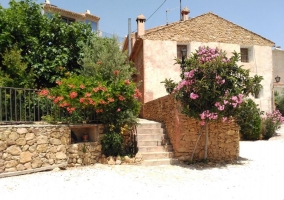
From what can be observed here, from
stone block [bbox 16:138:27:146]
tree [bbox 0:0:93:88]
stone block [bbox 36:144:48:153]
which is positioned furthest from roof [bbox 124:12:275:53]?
stone block [bbox 16:138:27:146]

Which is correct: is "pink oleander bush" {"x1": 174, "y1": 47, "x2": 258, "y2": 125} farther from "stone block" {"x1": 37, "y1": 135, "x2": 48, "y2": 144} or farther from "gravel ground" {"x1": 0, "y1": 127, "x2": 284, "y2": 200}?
"stone block" {"x1": 37, "y1": 135, "x2": 48, "y2": 144}

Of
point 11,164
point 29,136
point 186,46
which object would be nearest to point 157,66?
point 186,46

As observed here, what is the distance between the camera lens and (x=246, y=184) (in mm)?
6883

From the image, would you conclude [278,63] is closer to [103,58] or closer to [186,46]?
[186,46]

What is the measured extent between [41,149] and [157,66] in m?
10.3

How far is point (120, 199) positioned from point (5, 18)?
9.23 m

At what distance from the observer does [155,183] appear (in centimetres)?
689

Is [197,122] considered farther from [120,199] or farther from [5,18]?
[5,18]

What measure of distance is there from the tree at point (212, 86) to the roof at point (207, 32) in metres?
8.30

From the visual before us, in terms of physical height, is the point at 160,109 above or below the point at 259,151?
above

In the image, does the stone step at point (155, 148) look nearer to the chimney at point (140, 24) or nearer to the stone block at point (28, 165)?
the stone block at point (28, 165)

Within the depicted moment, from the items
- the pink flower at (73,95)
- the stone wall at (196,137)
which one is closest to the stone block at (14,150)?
the pink flower at (73,95)

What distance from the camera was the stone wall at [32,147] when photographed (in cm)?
729

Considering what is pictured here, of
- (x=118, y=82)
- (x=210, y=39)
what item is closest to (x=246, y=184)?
(x=118, y=82)
